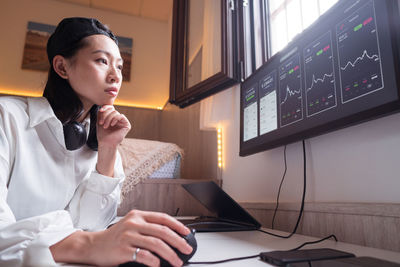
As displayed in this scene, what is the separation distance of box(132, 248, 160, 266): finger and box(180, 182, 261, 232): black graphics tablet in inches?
20.8

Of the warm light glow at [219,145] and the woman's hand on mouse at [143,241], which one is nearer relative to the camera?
the woman's hand on mouse at [143,241]

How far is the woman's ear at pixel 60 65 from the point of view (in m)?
0.94

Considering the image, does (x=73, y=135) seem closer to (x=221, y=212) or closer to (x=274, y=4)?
(x=221, y=212)

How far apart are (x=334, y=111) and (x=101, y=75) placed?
681 mm

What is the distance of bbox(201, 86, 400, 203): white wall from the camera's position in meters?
0.71

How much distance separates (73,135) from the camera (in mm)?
819

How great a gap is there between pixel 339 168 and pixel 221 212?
20.9 inches

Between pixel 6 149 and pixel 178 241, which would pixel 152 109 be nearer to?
pixel 6 149

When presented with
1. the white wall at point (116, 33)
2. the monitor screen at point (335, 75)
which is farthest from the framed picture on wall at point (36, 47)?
the monitor screen at point (335, 75)

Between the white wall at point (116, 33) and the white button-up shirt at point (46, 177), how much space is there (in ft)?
10.4

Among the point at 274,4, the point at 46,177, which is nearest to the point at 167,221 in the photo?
the point at 46,177

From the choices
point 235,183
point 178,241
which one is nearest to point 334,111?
point 178,241

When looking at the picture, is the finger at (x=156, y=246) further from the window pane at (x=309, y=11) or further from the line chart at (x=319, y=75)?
the window pane at (x=309, y=11)

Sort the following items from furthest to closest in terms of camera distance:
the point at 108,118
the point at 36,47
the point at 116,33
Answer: the point at 116,33
the point at 36,47
the point at 108,118
